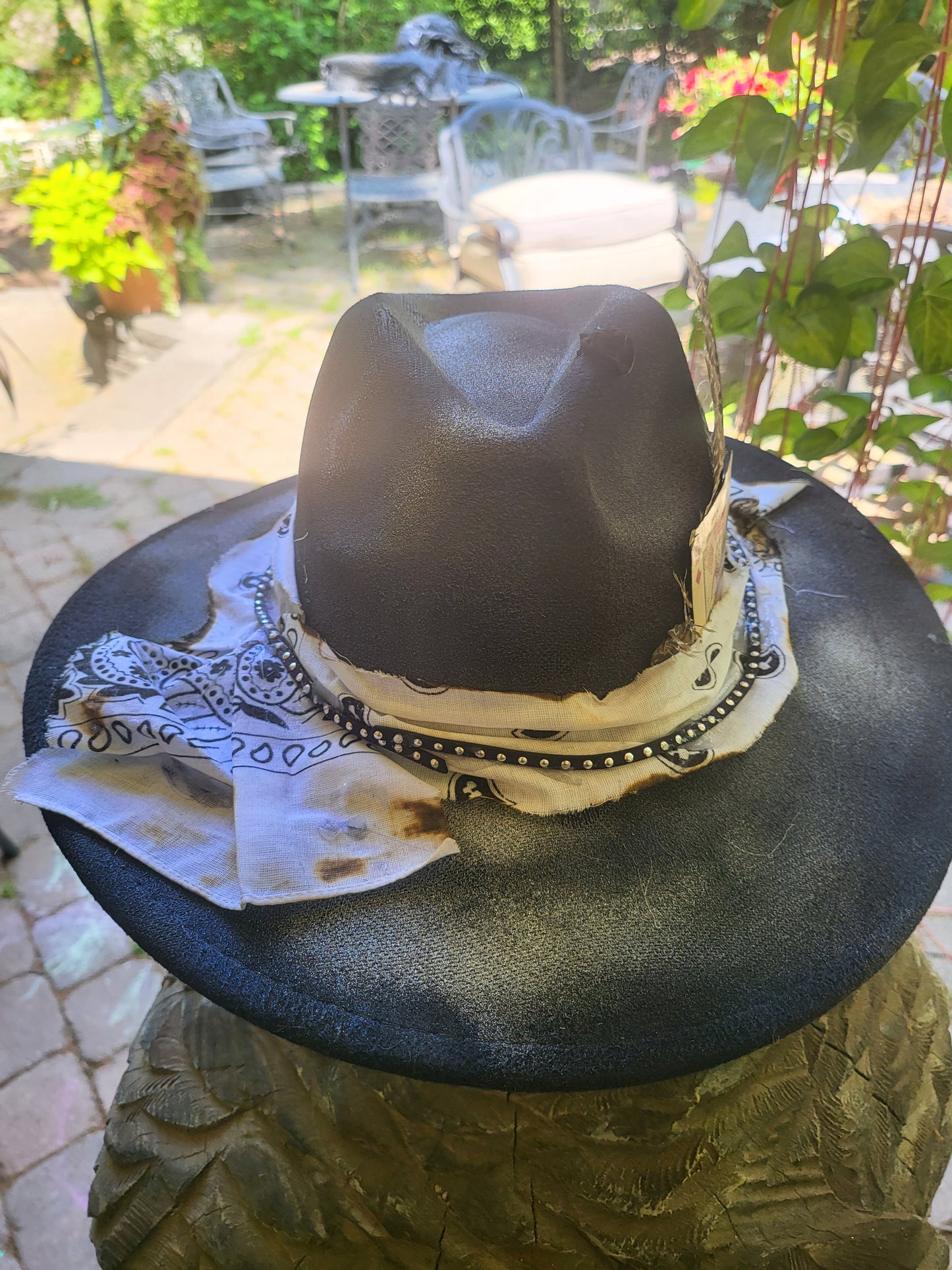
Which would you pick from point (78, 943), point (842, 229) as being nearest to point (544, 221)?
point (842, 229)

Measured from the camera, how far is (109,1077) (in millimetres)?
1875

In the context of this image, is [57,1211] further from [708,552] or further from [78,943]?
[708,552]

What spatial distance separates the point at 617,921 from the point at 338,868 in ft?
0.98

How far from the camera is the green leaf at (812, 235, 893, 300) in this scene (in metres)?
1.31

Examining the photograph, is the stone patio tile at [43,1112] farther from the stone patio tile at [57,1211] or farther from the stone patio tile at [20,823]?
the stone patio tile at [20,823]

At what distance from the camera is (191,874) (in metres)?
0.95

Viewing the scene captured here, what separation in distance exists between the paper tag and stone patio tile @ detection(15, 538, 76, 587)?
2.72 m

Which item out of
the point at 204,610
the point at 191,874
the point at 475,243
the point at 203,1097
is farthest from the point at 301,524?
the point at 475,243

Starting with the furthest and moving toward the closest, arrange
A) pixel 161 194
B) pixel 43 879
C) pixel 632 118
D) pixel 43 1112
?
pixel 632 118
pixel 161 194
pixel 43 879
pixel 43 1112

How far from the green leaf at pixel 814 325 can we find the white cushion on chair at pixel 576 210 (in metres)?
2.87

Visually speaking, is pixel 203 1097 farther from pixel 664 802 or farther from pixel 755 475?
pixel 755 475

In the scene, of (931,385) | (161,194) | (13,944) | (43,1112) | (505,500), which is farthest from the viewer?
(161,194)

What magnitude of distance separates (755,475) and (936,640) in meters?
0.47

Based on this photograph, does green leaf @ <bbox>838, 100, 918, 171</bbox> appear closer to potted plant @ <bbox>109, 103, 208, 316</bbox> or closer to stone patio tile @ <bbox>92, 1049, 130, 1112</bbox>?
stone patio tile @ <bbox>92, 1049, 130, 1112</bbox>
